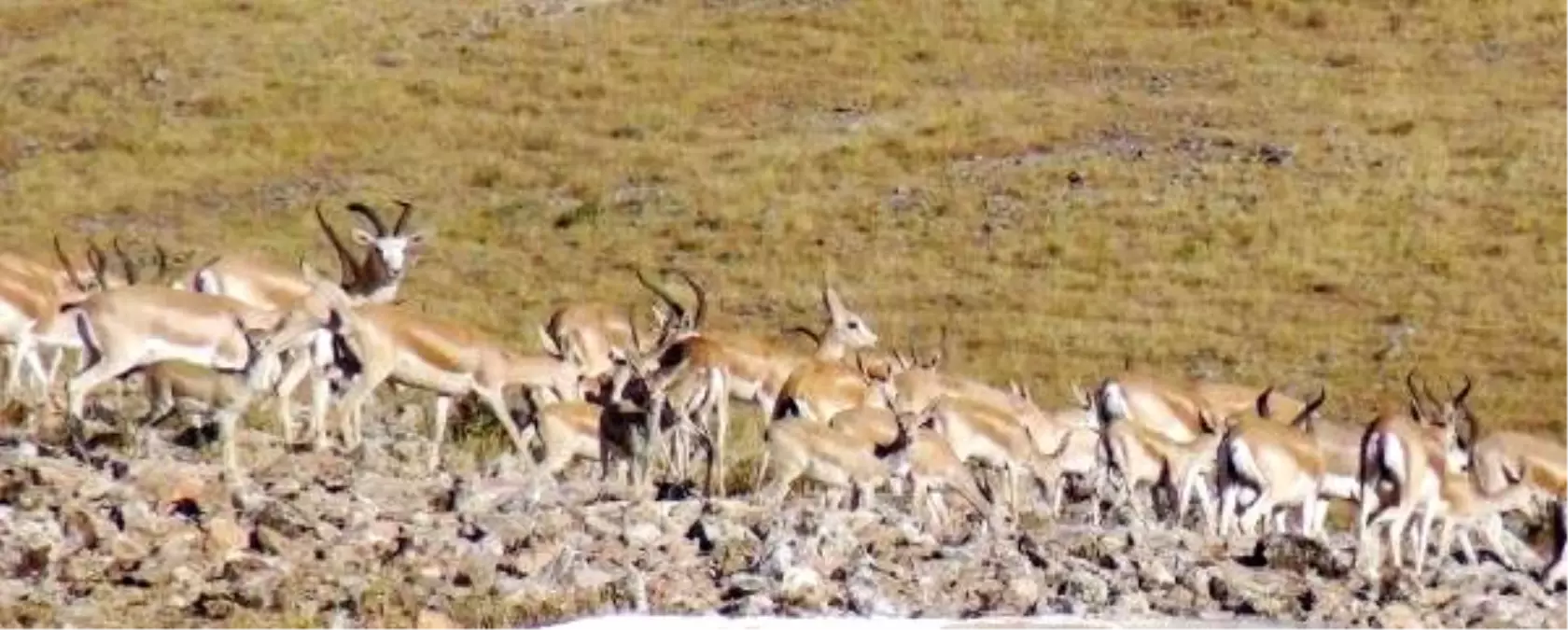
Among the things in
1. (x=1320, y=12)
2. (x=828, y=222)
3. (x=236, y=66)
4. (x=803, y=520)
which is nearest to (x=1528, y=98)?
(x=1320, y=12)

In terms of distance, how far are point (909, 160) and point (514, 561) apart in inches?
1149

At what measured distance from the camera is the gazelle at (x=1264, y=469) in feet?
55.4

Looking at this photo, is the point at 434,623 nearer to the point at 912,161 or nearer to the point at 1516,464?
the point at 1516,464

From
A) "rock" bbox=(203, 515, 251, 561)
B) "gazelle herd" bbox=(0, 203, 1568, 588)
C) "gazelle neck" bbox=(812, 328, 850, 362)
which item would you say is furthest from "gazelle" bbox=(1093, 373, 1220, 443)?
"rock" bbox=(203, 515, 251, 561)

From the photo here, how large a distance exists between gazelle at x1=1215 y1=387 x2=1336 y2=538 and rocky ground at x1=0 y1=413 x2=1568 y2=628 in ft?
10.4

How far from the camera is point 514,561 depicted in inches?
438

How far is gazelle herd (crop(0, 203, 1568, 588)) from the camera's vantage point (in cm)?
Result: 1470

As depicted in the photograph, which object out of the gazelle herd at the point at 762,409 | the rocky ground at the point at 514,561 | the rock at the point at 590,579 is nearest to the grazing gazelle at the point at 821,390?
the gazelle herd at the point at 762,409

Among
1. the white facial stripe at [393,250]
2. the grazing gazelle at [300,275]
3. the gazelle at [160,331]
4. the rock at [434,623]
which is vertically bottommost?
the grazing gazelle at [300,275]

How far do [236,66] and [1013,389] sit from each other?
100ft

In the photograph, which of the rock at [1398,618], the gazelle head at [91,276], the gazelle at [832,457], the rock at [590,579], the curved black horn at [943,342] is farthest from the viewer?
the curved black horn at [943,342]

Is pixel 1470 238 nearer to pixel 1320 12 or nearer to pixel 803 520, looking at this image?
pixel 1320 12

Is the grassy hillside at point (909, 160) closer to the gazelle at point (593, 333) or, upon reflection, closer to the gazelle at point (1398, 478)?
the gazelle at point (593, 333)

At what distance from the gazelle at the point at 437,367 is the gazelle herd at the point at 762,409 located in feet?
0.06
